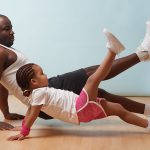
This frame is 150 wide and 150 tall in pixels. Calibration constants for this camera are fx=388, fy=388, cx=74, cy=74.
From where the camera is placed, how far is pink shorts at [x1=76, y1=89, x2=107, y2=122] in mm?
1926

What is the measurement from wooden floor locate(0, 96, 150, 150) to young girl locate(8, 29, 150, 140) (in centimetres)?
8

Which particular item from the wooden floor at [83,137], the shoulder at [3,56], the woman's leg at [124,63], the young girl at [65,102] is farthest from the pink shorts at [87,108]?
the shoulder at [3,56]

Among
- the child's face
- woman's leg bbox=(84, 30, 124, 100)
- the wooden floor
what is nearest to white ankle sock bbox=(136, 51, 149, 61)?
woman's leg bbox=(84, 30, 124, 100)

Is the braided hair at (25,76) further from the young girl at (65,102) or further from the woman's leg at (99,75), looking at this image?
the woman's leg at (99,75)

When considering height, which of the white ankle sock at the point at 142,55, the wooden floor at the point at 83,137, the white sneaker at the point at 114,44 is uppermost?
the white sneaker at the point at 114,44

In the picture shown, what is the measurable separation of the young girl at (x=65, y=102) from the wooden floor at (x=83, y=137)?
78mm

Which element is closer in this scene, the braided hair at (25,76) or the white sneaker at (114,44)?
the white sneaker at (114,44)

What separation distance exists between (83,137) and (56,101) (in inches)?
9.3

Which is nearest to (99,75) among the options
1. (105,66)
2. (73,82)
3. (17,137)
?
(105,66)

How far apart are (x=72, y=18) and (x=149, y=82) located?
2.66ft

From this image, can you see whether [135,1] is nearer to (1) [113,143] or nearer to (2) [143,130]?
(2) [143,130]

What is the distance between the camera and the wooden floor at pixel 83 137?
186 centimetres

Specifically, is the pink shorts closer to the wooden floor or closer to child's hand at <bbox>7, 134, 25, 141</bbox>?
the wooden floor

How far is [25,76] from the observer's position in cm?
197
